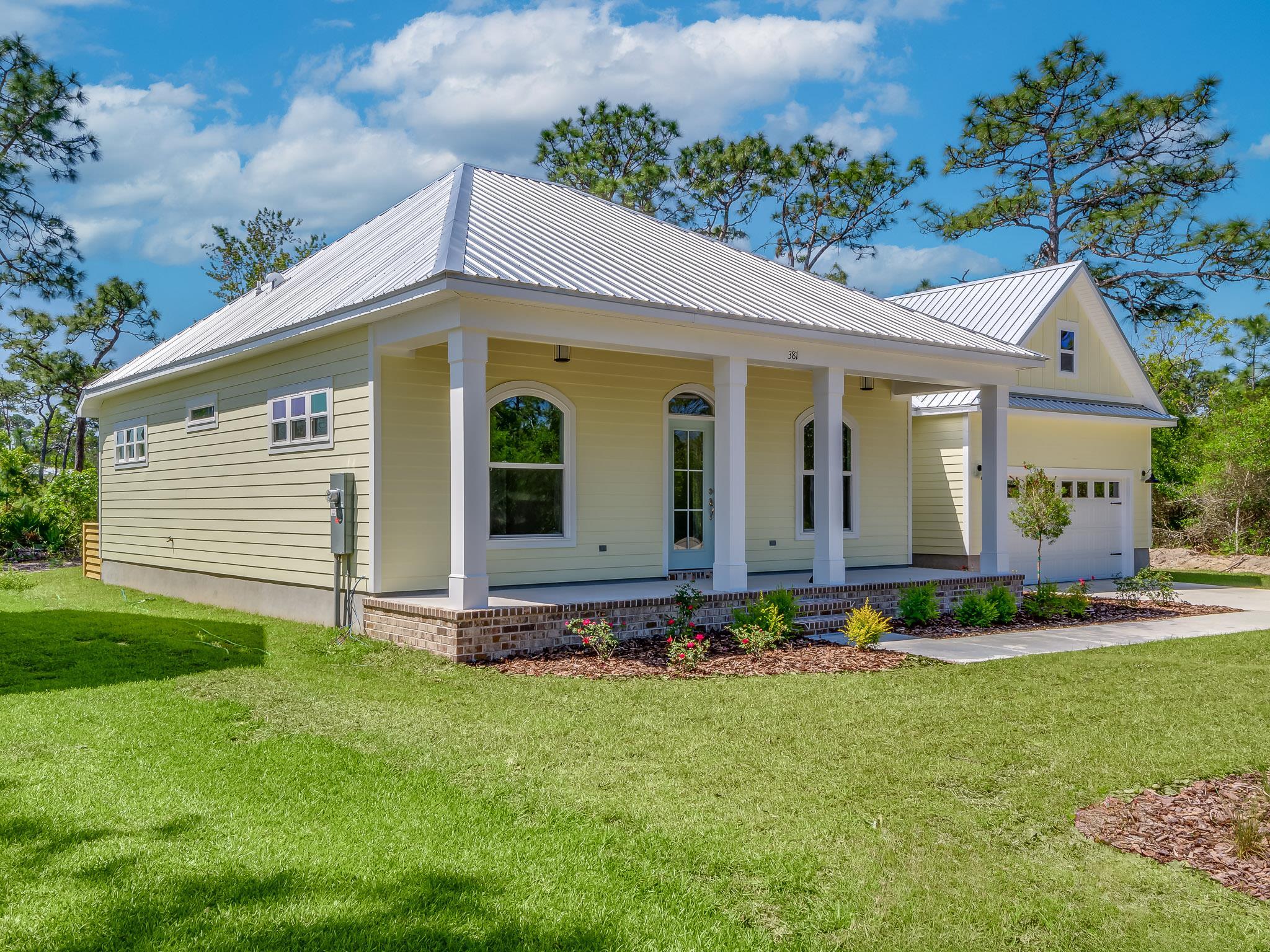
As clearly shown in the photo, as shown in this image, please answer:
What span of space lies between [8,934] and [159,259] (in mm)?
165391

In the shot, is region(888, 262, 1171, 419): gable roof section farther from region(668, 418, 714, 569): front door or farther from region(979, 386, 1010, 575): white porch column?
region(668, 418, 714, 569): front door

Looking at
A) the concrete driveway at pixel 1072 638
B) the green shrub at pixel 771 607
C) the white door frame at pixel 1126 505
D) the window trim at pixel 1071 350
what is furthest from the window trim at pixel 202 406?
the white door frame at pixel 1126 505

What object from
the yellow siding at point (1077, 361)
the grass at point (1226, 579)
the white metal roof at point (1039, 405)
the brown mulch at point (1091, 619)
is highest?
the yellow siding at point (1077, 361)

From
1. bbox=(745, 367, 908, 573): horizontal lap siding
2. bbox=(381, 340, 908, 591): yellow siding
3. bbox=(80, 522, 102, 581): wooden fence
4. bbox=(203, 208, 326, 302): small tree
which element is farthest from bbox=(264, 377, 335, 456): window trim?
bbox=(203, 208, 326, 302): small tree

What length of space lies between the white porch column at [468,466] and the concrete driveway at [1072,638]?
13.3 ft

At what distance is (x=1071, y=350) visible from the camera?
58.9 ft

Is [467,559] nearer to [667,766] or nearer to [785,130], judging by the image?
[667,766]

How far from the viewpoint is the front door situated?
40.4ft

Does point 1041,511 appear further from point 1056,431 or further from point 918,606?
point 1056,431

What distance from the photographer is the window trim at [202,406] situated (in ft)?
42.0

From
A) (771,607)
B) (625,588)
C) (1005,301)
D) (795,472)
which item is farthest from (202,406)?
(1005,301)

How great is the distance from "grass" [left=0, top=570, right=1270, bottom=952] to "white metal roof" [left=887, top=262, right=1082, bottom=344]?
10.0m

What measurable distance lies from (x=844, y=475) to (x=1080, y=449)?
5.91 metres

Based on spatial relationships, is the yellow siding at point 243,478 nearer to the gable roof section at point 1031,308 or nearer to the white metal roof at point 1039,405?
the white metal roof at point 1039,405
